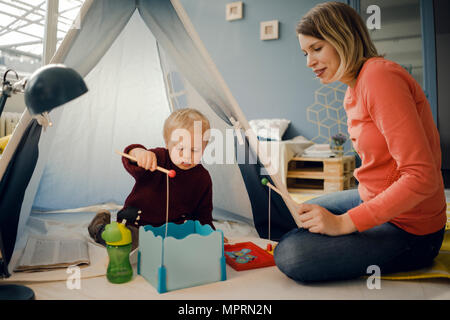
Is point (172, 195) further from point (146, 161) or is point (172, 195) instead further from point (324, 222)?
point (324, 222)

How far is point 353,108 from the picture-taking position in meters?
0.98

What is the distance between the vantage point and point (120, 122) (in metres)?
1.89

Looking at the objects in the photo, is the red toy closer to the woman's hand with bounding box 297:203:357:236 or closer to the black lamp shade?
the woman's hand with bounding box 297:203:357:236

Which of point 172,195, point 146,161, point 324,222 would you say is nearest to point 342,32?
point 324,222

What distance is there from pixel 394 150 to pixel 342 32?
32 cm

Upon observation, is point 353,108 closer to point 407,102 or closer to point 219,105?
point 407,102

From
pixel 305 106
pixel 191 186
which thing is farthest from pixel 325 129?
pixel 191 186

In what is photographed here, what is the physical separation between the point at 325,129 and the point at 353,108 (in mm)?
2438

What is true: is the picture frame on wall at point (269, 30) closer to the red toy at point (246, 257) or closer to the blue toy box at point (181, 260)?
the red toy at point (246, 257)

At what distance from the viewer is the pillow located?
127 inches

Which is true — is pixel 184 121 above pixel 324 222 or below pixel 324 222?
above

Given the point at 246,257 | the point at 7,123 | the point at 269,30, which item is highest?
the point at 269,30

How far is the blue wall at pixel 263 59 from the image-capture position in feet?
11.3

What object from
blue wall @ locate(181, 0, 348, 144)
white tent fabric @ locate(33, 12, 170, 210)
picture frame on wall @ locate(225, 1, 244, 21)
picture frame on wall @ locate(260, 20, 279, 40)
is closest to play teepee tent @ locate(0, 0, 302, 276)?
white tent fabric @ locate(33, 12, 170, 210)
